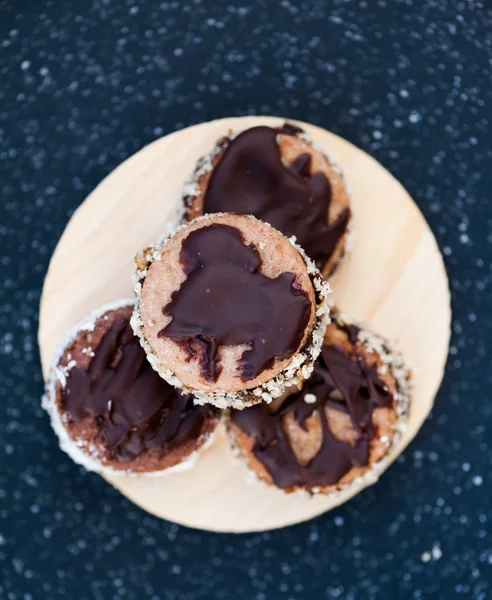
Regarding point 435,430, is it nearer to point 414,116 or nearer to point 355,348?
point 355,348

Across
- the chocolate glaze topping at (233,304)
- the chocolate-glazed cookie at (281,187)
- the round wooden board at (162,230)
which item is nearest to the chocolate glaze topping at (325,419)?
the round wooden board at (162,230)

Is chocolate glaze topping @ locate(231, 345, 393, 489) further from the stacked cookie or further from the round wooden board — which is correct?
the round wooden board

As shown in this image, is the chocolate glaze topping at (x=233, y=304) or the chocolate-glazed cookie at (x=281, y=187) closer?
the chocolate glaze topping at (x=233, y=304)

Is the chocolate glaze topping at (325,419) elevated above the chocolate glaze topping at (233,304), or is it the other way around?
the chocolate glaze topping at (233,304)

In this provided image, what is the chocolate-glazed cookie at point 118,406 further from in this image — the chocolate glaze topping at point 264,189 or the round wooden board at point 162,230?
the chocolate glaze topping at point 264,189

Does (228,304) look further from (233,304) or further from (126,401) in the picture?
(126,401)

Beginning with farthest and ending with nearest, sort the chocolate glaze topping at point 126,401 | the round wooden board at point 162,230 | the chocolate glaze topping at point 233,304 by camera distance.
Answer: the round wooden board at point 162,230 → the chocolate glaze topping at point 126,401 → the chocolate glaze topping at point 233,304

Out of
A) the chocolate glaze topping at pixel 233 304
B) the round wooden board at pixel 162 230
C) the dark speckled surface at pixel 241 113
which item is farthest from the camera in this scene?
the dark speckled surface at pixel 241 113
